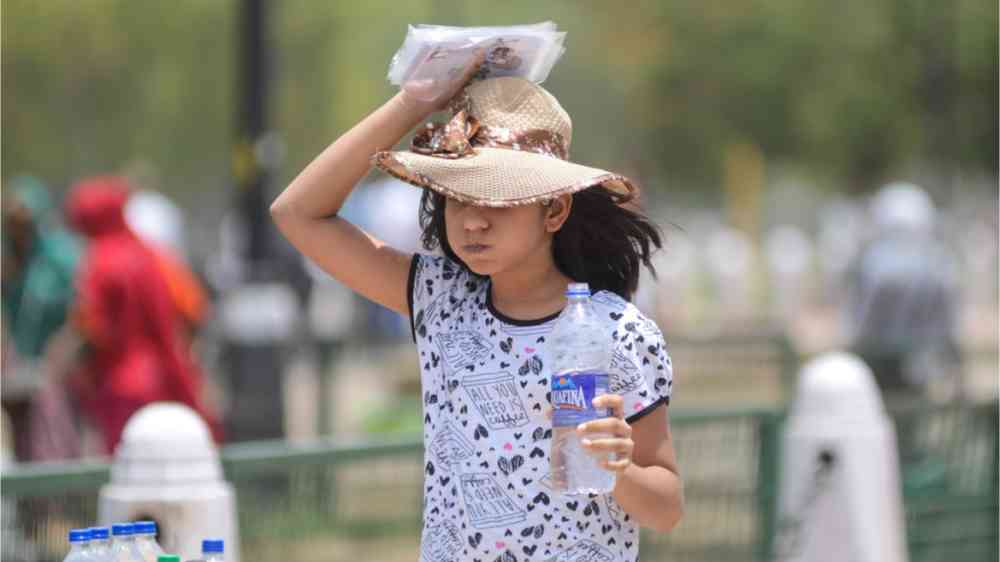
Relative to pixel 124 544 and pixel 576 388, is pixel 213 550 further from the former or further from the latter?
pixel 576 388

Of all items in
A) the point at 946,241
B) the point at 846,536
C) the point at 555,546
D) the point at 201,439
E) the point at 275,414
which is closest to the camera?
the point at 555,546

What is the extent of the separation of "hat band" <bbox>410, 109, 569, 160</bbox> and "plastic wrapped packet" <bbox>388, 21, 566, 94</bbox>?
0.35ft

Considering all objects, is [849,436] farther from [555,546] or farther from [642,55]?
[642,55]

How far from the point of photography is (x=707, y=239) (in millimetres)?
40375

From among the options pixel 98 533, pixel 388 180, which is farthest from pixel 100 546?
pixel 388 180

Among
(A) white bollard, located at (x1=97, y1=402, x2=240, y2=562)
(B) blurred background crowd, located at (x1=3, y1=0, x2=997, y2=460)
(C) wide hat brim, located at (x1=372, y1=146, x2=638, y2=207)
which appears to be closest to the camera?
(C) wide hat brim, located at (x1=372, y1=146, x2=638, y2=207)

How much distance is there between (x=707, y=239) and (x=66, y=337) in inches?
1225

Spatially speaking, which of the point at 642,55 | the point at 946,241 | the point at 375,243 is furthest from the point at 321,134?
the point at 375,243

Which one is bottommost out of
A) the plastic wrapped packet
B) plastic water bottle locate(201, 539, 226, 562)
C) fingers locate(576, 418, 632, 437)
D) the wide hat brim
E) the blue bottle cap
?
plastic water bottle locate(201, 539, 226, 562)

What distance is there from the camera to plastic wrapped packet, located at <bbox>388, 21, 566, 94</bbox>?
3883 mm

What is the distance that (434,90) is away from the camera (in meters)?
3.96

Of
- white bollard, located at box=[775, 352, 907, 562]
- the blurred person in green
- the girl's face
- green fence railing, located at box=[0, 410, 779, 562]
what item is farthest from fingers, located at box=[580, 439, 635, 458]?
the blurred person in green

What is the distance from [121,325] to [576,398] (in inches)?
246

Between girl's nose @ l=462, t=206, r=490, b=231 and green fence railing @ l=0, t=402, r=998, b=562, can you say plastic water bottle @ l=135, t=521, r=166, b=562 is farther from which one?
green fence railing @ l=0, t=402, r=998, b=562
